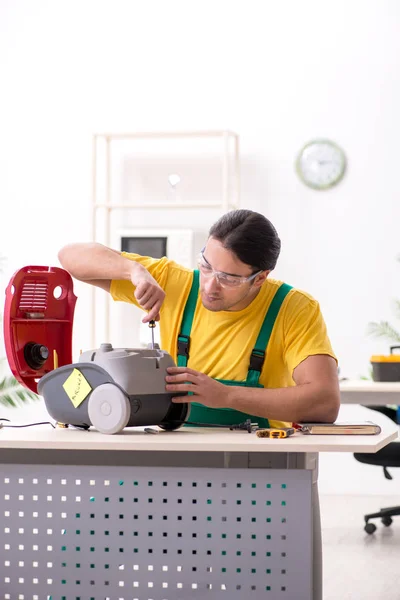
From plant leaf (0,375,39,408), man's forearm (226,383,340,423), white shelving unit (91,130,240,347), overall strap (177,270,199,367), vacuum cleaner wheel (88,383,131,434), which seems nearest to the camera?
vacuum cleaner wheel (88,383,131,434)

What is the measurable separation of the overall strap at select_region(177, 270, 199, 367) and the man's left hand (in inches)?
12.1

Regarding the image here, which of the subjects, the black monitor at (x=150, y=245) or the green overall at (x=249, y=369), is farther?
the black monitor at (x=150, y=245)

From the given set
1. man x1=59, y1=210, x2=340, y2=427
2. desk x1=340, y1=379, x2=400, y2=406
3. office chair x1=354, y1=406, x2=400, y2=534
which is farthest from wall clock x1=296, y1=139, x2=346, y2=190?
man x1=59, y1=210, x2=340, y2=427

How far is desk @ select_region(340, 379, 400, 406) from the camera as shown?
180 inches

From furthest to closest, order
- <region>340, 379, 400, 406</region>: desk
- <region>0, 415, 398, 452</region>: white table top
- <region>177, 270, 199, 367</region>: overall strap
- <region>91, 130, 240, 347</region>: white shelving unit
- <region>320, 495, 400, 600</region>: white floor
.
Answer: <region>91, 130, 240, 347</region>: white shelving unit → <region>340, 379, 400, 406</region>: desk → <region>320, 495, 400, 600</region>: white floor → <region>177, 270, 199, 367</region>: overall strap → <region>0, 415, 398, 452</region>: white table top

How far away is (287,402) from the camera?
2.51 metres

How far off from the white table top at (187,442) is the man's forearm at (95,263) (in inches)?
22.5

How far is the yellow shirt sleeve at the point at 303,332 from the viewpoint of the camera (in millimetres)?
2602

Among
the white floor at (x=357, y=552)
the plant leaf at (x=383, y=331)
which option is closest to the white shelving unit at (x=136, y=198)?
the plant leaf at (x=383, y=331)

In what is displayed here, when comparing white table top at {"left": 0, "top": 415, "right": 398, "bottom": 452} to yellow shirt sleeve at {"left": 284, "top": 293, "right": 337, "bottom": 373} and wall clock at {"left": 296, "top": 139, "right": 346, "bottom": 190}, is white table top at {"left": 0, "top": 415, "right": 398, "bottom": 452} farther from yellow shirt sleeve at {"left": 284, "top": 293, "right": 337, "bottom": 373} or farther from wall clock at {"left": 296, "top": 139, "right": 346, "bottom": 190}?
wall clock at {"left": 296, "top": 139, "right": 346, "bottom": 190}

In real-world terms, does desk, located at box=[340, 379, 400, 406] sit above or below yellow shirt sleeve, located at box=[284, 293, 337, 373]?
below

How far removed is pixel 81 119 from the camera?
6.31 metres

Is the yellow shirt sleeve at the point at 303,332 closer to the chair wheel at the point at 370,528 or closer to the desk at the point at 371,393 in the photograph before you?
the desk at the point at 371,393

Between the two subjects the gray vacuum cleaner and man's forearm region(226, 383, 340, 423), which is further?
man's forearm region(226, 383, 340, 423)
